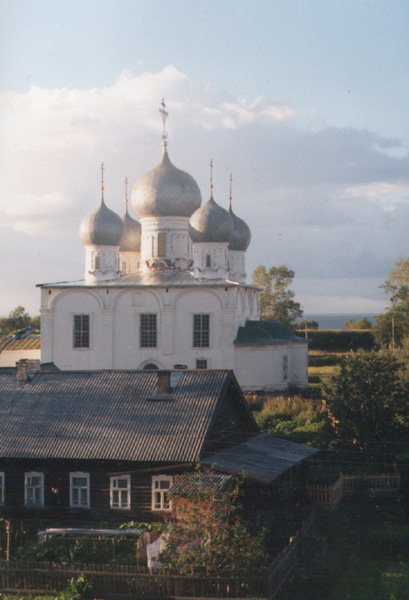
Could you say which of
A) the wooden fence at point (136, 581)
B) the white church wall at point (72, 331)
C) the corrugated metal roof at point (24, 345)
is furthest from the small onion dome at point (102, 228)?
the wooden fence at point (136, 581)

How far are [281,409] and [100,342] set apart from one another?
11.6 metres

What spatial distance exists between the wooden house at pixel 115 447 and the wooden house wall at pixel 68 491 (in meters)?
0.02

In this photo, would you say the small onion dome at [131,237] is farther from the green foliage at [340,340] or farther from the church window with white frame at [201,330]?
the green foliage at [340,340]

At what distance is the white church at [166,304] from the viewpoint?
1548 inches

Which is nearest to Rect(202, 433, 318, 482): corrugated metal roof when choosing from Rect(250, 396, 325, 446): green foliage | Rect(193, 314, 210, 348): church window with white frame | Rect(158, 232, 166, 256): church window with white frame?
Rect(250, 396, 325, 446): green foliage

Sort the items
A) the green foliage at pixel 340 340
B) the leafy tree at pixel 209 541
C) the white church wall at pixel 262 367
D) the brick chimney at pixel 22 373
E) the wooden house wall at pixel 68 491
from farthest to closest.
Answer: the green foliage at pixel 340 340 < the white church wall at pixel 262 367 < the brick chimney at pixel 22 373 < the wooden house wall at pixel 68 491 < the leafy tree at pixel 209 541

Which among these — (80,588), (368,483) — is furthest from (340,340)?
(80,588)

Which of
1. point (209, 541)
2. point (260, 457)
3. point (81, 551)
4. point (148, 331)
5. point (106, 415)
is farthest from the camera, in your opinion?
point (148, 331)

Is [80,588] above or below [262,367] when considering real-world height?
below

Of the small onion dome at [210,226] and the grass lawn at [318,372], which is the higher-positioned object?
the small onion dome at [210,226]

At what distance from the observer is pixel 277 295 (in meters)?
62.7

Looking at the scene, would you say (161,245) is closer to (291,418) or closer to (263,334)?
(263,334)

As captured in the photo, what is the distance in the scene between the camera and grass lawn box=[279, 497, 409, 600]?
14.2 m

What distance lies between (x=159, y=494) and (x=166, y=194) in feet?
86.0
